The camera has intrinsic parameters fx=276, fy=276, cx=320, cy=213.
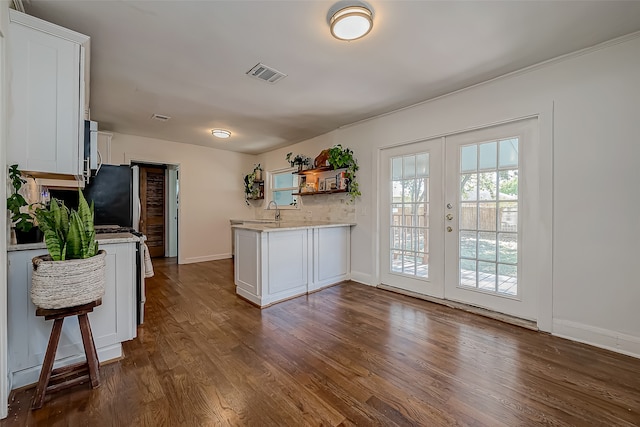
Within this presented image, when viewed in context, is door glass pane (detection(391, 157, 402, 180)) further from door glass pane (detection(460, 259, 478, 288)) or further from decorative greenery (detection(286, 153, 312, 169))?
decorative greenery (detection(286, 153, 312, 169))

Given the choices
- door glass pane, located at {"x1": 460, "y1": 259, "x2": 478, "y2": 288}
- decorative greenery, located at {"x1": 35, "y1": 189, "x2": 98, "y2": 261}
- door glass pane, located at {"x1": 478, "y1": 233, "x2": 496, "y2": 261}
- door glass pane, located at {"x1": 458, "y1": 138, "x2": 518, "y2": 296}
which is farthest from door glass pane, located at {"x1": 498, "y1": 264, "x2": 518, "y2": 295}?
decorative greenery, located at {"x1": 35, "y1": 189, "x2": 98, "y2": 261}

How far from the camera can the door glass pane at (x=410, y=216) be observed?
129 inches

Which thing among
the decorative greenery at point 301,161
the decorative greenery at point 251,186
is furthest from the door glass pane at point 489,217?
the decorative greenery at point 251,186

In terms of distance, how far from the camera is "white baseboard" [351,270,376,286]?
12.4 ft

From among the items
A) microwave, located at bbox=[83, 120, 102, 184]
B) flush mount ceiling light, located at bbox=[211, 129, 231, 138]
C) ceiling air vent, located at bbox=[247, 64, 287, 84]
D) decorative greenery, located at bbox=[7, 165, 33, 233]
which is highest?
ceiling air vent, located at bbox=[247, 64, 287, 84]

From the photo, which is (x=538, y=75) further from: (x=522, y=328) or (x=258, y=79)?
(x=258, y=79)

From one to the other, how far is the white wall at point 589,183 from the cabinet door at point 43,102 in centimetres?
342

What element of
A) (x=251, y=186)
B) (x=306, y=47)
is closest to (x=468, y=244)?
(x=306, y=47)

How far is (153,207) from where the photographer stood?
6035mm

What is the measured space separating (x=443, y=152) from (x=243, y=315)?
275 centimetres

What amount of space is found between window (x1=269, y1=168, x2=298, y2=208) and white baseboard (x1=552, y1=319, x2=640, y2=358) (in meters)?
4.01

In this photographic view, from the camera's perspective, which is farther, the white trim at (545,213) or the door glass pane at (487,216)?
the door glass pane at (487,216)

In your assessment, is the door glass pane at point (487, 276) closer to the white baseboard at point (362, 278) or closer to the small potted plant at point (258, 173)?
the white baseboard at point (362, 278)

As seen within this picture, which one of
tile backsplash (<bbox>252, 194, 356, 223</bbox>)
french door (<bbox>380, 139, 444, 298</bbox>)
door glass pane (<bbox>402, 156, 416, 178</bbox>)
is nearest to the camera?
french door (<bbox>380, 139, 444, 298</bbox>)
